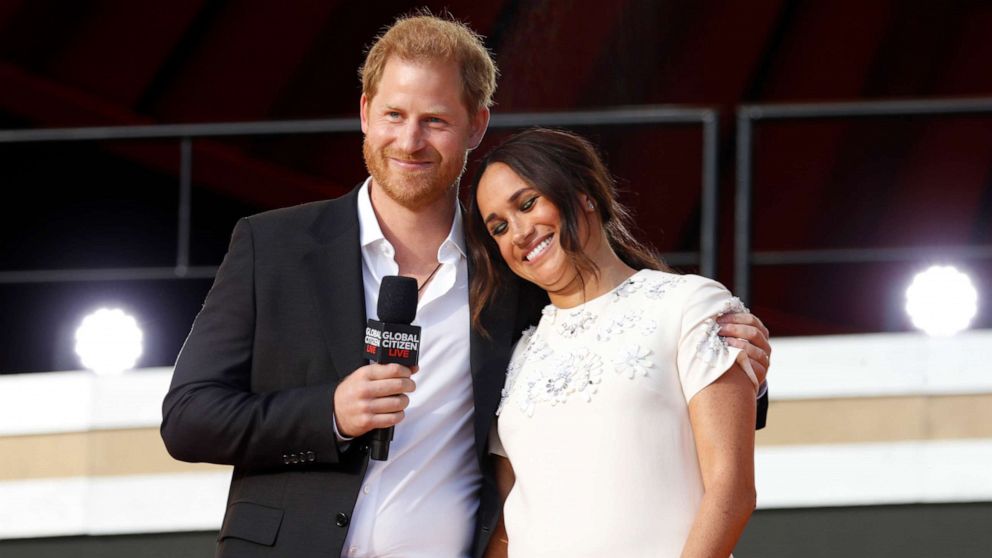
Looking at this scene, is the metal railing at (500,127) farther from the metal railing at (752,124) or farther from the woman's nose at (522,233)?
the woman's nose at (522,233)

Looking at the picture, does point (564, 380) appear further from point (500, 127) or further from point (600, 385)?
point (500, 127)

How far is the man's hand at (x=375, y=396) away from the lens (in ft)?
6.37

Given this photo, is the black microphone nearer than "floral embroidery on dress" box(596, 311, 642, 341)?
Yes

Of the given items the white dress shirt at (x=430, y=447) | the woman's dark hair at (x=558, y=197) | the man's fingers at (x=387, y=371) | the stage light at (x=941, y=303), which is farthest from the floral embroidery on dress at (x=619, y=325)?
the stage light at (x=941, y=303)

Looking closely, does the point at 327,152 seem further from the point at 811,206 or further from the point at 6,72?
the point at 811,206

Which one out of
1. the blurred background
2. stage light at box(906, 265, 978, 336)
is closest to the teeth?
stage light at box(906, 265, 978, 336)

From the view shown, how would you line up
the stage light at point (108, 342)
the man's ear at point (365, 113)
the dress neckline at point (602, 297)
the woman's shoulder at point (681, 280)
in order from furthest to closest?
1. the stage light at point (108, 342)
2. the man's ear at point (365, 113)
3. the dress neckline at point (602, 297)
4. the woman's shoulder at point (681, 280)

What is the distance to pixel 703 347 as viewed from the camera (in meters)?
2.07

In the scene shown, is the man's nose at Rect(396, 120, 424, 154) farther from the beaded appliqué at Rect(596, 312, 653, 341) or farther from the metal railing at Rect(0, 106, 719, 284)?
the metal railing at Rect(0, 106, 719, 284)

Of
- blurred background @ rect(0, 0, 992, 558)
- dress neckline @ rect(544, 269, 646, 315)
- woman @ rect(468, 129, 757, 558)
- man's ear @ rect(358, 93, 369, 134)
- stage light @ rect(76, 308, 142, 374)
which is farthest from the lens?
blurred background @ rect(0, 0, 992, 558)

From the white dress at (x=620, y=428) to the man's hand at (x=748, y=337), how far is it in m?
0.02

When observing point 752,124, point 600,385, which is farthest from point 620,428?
point 752,124

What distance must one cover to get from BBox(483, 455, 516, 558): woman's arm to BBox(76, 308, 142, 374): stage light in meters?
1.77

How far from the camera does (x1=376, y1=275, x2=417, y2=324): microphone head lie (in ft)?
6.52
